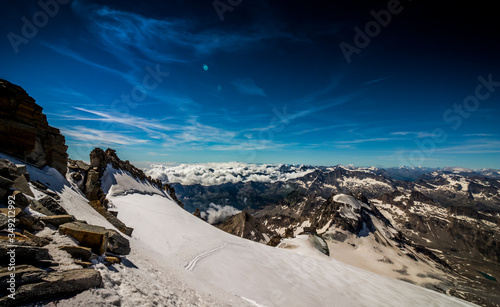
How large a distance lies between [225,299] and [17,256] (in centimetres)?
1105

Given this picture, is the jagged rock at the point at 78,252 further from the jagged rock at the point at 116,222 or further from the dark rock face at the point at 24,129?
the dark rock face at the point at 24,129

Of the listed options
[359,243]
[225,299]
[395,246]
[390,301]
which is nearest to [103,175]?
[225,299]

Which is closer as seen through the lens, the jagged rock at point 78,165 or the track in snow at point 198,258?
the track in snow at point 198,258

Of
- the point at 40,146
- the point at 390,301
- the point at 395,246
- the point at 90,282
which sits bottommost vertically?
the point at 395,246

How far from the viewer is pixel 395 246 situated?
442 ft

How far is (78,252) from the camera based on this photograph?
7.66 meters

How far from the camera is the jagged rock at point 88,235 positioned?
8.54 meters

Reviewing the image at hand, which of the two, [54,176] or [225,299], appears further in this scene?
[54,176]

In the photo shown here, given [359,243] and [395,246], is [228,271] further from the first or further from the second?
[395,246]

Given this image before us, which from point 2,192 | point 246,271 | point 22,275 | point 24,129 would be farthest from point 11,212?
point 24,129

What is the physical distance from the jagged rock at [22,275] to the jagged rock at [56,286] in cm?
16

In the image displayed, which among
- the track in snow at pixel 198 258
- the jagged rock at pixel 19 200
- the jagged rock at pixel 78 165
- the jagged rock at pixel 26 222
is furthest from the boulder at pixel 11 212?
the jagged rock at pixel 78 165

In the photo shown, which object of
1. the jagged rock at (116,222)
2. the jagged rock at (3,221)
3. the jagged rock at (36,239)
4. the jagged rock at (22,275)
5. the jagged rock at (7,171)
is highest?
the jagged rock at (7,171)

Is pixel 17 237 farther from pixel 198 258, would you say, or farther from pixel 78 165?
pixel 78 165
